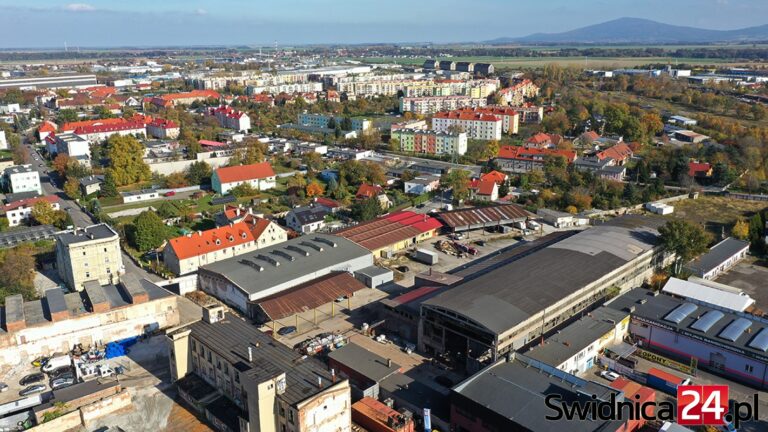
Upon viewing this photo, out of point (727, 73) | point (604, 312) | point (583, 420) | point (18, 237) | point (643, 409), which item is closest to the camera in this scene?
point (583, 420)

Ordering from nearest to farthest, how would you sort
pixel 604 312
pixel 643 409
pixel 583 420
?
pixel 583 420, pixel 643 409, pixel 604 312

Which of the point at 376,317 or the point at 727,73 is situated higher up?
the point at 727,73

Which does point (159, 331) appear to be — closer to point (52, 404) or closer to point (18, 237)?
point (52, 404)

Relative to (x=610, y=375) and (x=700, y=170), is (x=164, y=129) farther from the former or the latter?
(x=610, y=375)

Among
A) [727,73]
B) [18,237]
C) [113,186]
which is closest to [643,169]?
[113,186]

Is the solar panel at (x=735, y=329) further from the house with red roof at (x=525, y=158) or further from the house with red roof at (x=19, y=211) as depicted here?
the house with red roof at (x=19, y=211)

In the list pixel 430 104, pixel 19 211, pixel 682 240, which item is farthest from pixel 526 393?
pixel 430 104

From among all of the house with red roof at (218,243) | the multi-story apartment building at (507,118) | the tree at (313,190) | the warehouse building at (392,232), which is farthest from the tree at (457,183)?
the multi-story apartment building at (507,118)
